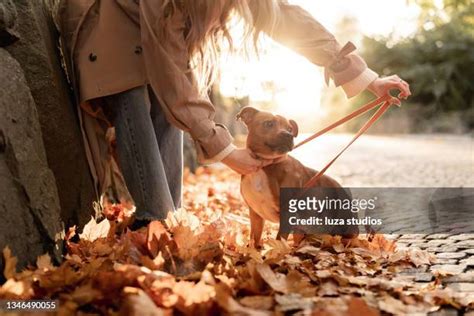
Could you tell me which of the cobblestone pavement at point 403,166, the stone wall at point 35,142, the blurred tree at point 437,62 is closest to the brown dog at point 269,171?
the stone wall at point 35,142

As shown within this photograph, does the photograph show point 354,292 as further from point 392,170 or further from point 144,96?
point 392,170

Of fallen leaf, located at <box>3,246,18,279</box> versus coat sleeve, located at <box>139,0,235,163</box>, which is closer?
fallen leaf, located at <box>3,246,18,279</box>

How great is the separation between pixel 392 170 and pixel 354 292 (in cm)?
595

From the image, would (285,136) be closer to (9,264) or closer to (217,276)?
(217,276)

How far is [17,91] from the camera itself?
2.40 m

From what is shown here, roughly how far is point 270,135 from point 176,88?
18.4 inches

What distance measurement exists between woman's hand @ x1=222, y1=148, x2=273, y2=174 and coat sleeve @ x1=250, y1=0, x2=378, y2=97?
59 cm

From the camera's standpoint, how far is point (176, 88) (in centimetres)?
258

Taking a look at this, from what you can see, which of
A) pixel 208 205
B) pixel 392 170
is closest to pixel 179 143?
pixel 208 205

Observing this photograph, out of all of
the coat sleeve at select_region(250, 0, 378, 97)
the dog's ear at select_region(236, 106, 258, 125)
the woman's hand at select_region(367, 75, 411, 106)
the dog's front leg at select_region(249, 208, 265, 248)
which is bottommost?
the dog's front leg at select_region(249, 208, 265, 248)

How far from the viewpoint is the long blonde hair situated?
262 cm

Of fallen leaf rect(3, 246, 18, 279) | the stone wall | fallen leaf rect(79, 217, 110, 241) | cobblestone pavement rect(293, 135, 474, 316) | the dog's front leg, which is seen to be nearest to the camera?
fallen leaf rect(3, 246, 18, 279)

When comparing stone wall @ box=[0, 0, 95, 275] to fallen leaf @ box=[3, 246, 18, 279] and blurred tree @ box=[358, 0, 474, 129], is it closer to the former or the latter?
fallen leaf @ box=[3, 246, 18, 279]

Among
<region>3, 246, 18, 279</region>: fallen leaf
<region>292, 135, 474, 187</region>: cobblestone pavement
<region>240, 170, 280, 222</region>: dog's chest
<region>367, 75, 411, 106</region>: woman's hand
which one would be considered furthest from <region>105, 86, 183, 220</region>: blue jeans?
<region>292, 135, 474, 187</region>: cobblestone pavement
